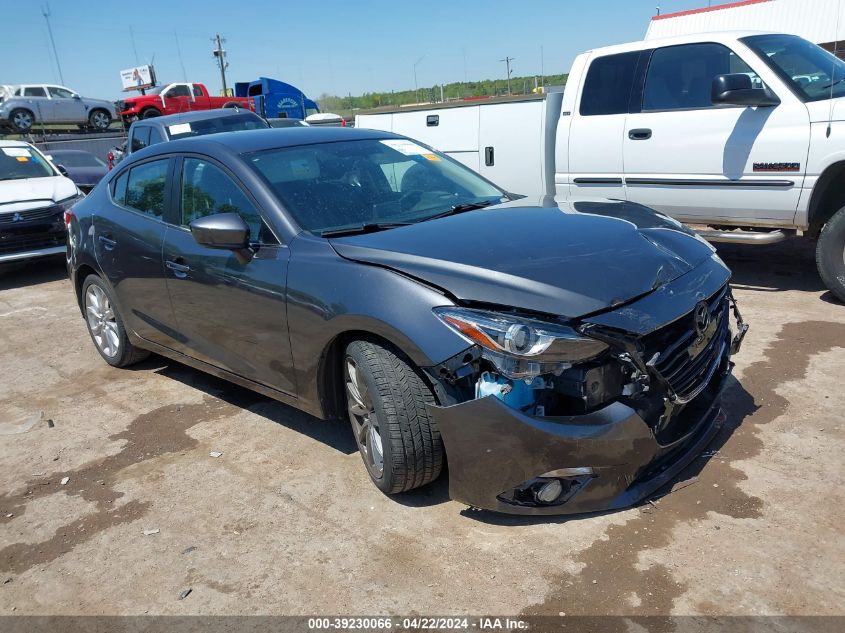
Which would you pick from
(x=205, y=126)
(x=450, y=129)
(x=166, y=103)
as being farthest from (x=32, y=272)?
(x=166, y=103)

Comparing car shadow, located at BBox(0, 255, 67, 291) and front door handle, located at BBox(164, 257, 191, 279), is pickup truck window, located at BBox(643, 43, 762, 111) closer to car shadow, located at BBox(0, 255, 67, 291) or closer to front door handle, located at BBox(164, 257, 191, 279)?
front door handle, located at BBox(164, 257, 191, 279)

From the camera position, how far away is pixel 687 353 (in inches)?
120

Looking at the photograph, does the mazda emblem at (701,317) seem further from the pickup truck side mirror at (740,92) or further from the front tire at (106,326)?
the front tire at (106,326)

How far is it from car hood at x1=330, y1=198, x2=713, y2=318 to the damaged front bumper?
0.40m

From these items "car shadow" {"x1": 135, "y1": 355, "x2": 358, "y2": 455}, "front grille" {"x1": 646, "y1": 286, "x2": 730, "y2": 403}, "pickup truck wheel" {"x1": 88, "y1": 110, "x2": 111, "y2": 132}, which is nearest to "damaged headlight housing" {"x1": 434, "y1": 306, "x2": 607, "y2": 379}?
"front grille" {"x1": 646, "y1": 286, "x2": 730, "y2": 403}

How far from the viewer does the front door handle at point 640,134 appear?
6488 millimetres

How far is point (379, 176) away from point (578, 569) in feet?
7.74

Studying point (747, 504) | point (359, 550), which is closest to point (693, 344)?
point (747, 504)

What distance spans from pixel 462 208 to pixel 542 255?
3.36 feet

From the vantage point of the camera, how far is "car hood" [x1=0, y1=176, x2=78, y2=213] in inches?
353

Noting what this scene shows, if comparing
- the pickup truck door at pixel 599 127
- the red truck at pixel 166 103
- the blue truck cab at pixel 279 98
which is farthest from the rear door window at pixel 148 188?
the red truck at pixel 166 103

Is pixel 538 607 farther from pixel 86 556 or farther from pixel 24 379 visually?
pixel 24 379

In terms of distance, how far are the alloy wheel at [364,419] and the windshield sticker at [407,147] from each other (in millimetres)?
1677

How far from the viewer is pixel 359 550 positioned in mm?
2990
